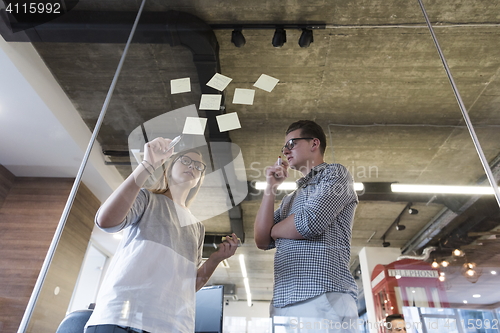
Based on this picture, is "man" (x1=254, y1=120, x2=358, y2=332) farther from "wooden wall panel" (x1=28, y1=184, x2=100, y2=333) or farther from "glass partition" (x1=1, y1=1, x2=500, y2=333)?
"wooden wall panel" (x1=28, y1=184, x2=100, y2=333)

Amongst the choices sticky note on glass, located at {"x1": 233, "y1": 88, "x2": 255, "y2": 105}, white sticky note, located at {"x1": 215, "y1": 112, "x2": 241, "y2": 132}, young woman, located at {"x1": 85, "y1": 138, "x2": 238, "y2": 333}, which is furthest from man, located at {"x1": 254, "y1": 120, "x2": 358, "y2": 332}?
sticky note on glass, located at {"x1": 233, "y1": 88, "x2": 255, "y2": 105}

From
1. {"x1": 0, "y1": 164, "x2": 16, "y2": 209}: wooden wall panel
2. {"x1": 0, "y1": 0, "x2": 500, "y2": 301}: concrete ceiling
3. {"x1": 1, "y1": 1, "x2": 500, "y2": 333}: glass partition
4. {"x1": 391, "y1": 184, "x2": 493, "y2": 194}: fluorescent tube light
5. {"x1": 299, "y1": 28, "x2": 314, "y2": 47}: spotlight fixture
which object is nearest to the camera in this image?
{"x1": 1, "y1": 1, "x2": 500, "y2": 333}: glass partition

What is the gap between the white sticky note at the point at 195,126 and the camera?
1.30 m

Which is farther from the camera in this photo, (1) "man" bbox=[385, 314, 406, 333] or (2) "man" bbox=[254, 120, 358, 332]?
(1) "man" bbox=[385, 314, 406, 333]

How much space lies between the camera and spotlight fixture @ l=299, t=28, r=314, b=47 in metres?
2.16

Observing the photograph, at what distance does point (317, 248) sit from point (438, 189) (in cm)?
102

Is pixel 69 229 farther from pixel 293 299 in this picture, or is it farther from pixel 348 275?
pixel 348 275

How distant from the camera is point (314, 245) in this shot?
3.03 ft

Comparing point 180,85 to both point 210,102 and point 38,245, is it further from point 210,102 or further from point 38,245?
point 38,245

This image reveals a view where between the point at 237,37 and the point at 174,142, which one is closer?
the point at 174,142

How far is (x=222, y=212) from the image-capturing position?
1.20 metres

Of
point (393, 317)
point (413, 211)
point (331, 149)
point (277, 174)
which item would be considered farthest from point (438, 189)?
point (277, 174)

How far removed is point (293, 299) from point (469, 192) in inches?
46.7

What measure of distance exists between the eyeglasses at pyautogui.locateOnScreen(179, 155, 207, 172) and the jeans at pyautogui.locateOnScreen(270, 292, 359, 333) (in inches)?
22.6
